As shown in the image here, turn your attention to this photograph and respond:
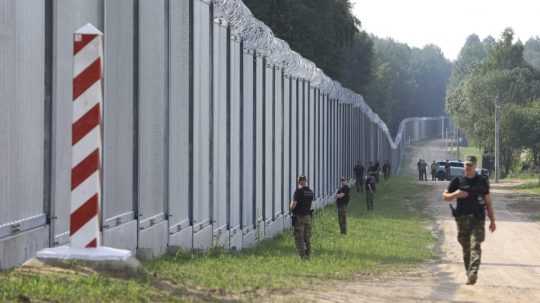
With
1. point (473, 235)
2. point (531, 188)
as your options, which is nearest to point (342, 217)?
point (473, 235)

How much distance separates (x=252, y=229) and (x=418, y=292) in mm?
10914

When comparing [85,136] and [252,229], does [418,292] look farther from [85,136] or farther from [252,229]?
[252,229]

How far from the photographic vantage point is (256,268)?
618 inches

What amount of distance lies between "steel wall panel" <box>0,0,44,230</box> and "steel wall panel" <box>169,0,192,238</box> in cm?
559

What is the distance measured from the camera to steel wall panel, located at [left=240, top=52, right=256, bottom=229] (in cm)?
2420

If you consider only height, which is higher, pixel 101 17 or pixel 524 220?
pixel 101 17

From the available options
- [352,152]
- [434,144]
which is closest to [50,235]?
[352,152]

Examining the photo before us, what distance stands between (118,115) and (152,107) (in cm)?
176

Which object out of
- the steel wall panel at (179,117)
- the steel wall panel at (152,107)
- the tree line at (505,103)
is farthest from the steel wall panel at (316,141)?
the tree line at (505,103)

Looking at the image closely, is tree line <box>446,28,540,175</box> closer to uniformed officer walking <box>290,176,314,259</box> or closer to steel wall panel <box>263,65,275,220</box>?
steel wall panel <box>263,65,275,220</box>

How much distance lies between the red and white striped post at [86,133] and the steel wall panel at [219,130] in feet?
34.1

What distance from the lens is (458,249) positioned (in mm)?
26359

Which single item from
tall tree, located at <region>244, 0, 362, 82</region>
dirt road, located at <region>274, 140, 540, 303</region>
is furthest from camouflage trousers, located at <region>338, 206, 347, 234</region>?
tall tree, located at <region>244, 0, 362, 82</region>

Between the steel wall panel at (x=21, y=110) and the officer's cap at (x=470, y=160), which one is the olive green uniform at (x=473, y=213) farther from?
the steel wall panel at (x=21, y=110)
